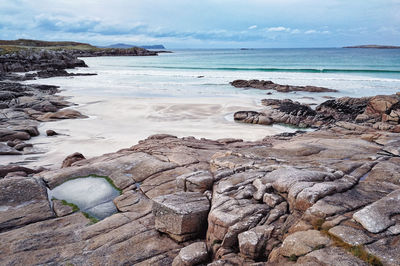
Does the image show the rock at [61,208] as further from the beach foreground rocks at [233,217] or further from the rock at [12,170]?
the rock at [12,170]

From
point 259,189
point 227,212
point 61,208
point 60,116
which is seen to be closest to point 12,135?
point 60,116

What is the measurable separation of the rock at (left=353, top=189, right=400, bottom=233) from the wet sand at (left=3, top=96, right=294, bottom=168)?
13141 mm

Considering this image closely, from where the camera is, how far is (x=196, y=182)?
9.62m

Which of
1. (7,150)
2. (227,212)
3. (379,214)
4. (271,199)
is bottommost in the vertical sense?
(7,150)

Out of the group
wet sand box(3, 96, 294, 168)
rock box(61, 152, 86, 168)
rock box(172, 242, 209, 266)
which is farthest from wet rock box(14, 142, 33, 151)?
rock box(172, 242, 209, 266)

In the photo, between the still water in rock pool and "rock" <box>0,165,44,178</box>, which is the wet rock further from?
the still water in rock pool

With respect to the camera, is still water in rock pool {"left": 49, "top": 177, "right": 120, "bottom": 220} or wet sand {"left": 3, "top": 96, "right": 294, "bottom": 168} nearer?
still water in rock pool {"left": 49, "top": 177, "right": 120, "bottom": 220}

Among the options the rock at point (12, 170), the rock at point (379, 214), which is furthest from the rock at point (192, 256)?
the rock at point (12, 170)

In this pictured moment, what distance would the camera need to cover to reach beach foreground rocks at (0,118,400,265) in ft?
20.2

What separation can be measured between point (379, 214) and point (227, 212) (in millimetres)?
3209

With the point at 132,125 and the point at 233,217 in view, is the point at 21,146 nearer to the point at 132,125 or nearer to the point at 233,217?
the point at 132,125

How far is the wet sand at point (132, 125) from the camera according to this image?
58.7ft

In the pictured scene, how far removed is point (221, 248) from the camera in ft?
23.5

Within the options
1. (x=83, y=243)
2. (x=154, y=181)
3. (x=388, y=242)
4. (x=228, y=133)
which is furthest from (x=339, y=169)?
(x=228, y=133)
